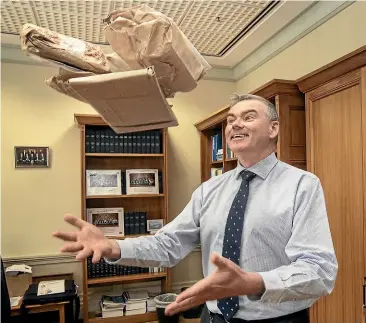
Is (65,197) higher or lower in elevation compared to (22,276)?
higher

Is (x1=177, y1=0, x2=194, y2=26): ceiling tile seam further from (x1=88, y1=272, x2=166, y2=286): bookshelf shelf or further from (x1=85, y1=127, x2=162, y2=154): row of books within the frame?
(x1=88, y1=272, x2=166, y2=286): bookshelf shelf

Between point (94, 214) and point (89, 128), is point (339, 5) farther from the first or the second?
point (94, 214)

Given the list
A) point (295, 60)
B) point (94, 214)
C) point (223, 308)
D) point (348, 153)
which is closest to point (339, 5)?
point (295, 60)

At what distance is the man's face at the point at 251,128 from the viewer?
4.60ft

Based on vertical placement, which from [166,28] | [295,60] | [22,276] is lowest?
[22,276]

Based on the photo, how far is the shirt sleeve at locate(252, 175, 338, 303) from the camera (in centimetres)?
91

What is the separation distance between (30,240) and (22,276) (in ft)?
1.15

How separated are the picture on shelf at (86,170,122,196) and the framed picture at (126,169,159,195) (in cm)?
10

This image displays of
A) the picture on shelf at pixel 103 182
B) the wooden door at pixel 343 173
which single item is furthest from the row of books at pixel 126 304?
the wooden door at pixel 343 173

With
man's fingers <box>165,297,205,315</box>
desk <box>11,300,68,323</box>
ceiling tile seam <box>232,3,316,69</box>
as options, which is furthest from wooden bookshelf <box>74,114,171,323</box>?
man's fingers <box>165,297,205,315</box>

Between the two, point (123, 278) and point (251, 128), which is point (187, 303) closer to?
point (251, 128)

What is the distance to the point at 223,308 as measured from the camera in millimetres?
1235

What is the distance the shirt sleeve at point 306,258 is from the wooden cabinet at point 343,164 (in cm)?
Result: 79

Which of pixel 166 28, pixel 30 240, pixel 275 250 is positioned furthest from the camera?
pixel 30 240
